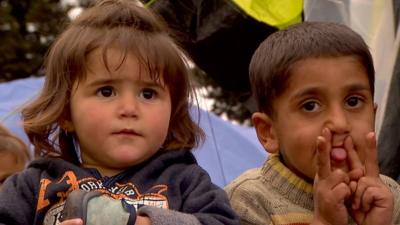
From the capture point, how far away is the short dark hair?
1.54m

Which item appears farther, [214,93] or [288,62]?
[214,93]

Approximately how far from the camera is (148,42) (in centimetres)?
159

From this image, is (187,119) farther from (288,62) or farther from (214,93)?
(214,93)

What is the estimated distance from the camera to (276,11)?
8.20 ft

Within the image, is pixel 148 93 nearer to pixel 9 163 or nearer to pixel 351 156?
pixel 351 156

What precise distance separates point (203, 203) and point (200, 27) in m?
1.45

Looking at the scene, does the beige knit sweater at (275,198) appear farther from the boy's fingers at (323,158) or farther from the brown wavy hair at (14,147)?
the brown wavy hair at (14,147)

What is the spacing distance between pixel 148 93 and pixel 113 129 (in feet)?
0.34

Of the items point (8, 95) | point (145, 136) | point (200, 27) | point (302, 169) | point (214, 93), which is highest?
point (145, 136)

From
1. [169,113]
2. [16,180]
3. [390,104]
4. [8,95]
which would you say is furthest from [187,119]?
[8,95]

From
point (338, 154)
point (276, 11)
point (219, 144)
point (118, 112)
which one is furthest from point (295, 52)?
point (219, 144)

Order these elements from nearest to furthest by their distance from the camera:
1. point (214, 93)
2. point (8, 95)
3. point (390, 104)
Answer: point (390, 104)
point (8, 95)
point (214, 93)

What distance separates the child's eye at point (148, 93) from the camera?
1536 mm

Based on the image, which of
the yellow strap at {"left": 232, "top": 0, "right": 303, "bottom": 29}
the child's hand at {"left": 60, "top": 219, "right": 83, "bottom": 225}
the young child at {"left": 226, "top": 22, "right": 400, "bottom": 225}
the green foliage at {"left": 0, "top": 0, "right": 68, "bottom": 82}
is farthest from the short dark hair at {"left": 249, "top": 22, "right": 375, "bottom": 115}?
the green foliage at {"left": 0, "top": 0, "right": 68, "bottom": 82}
